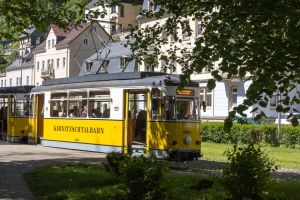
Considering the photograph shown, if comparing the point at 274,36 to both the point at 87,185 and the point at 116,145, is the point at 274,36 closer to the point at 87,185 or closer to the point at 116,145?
→ the point at 87,185

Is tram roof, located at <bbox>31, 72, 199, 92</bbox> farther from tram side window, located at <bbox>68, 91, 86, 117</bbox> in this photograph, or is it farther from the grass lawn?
the grass lawn

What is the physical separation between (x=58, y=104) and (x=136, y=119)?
633 cm

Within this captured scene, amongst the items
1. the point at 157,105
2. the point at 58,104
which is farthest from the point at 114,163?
the point at 58,104

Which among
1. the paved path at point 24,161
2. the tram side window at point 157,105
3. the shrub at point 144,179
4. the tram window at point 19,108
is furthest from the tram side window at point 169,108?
the tram window at point 19,108

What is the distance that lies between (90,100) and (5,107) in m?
11.8

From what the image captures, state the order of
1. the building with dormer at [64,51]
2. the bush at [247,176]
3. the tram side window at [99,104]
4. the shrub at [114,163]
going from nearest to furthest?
the bush at [247,176] → the shrub at [114,163] → the tram side window at [99,104] → the building with dormer at [64,51]

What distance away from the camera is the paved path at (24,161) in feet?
42.2

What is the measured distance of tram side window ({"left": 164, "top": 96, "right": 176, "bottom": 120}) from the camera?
20.6m

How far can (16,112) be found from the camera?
3397 centimetres

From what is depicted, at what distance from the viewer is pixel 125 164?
1010 cm

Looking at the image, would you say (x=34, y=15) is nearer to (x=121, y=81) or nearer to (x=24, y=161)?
(x=121, y=81)

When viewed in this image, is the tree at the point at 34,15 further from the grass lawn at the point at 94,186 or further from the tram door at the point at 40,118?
the tram door at the point at 40,118

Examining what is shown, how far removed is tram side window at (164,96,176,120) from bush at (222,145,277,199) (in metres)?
9.33

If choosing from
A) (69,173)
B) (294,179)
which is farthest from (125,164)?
(294,179)
